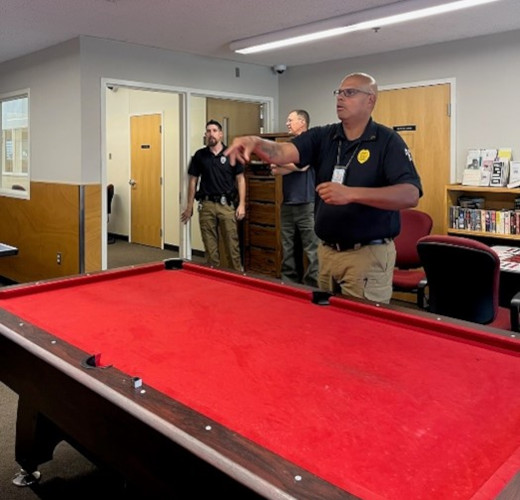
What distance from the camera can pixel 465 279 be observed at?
2.94 metres

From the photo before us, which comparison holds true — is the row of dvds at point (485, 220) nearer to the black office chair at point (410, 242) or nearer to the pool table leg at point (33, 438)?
the black office chair at point (410, 242)

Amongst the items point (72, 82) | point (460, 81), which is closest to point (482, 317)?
point (460, 81)

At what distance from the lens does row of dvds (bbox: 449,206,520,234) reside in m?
4.43

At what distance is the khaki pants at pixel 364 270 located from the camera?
272 centimetres

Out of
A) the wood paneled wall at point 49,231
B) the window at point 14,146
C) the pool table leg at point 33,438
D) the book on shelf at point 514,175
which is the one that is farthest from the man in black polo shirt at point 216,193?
the pool table leg at point 33,438

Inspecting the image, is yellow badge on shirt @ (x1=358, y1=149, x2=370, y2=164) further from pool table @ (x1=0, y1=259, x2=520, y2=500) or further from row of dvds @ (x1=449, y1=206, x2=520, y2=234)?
row of dvds @ (x1=449, y1=206, x2=520, y2=234)

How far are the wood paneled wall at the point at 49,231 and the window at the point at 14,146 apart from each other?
27 cm

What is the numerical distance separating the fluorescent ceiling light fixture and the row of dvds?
1.57m

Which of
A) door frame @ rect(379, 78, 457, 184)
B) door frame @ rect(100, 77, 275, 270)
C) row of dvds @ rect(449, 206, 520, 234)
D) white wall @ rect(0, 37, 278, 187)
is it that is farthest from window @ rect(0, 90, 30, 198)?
row of dvds @ rect(449, 206, 520, 234)

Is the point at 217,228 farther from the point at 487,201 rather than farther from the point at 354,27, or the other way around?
the point at 487,201

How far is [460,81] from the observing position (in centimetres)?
489

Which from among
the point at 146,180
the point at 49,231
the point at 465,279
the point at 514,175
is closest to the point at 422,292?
the point at 465,279

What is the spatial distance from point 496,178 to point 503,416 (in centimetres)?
363

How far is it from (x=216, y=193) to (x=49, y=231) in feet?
5.38
